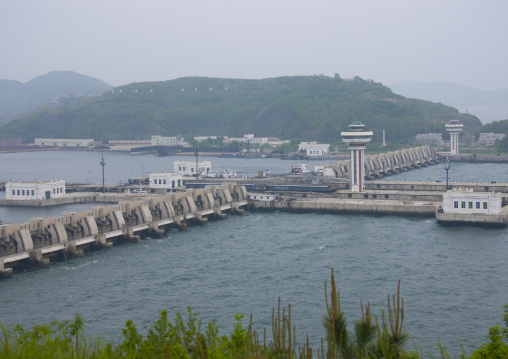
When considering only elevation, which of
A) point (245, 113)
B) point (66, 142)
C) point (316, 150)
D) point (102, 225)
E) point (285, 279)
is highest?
point (245, 113)

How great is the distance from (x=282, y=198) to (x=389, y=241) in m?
13.6

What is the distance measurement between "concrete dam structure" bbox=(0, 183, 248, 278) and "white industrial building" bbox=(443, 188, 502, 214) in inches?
518

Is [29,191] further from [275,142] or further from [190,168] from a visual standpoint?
[275,142]

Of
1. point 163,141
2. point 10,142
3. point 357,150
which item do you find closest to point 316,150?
point 163,141

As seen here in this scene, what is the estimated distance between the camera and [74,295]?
22.6 meters

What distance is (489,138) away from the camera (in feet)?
352

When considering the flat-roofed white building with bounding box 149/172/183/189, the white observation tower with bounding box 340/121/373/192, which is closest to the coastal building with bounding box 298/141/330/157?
the flat-roofed white building with bounding box 149/172/183/189

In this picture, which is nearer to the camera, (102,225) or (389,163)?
(102,225)

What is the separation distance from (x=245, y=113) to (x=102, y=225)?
128282mm

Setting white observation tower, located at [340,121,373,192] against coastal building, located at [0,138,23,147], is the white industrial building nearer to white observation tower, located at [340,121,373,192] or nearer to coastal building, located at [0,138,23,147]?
white observation tower, located at [340,121,373,192]

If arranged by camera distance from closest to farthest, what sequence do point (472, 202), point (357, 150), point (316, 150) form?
1. point (472, 202)
2. point (357, 150)
3. point (316, 150)

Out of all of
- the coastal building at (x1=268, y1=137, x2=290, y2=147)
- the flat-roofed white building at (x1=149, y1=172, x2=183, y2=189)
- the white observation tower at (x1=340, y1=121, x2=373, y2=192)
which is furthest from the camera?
the coastal building at (x1=268, y1=137, x2=290, y2=147)

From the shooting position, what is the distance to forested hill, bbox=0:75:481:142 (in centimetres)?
13162

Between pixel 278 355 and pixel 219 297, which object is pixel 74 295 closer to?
pixel 219 297
